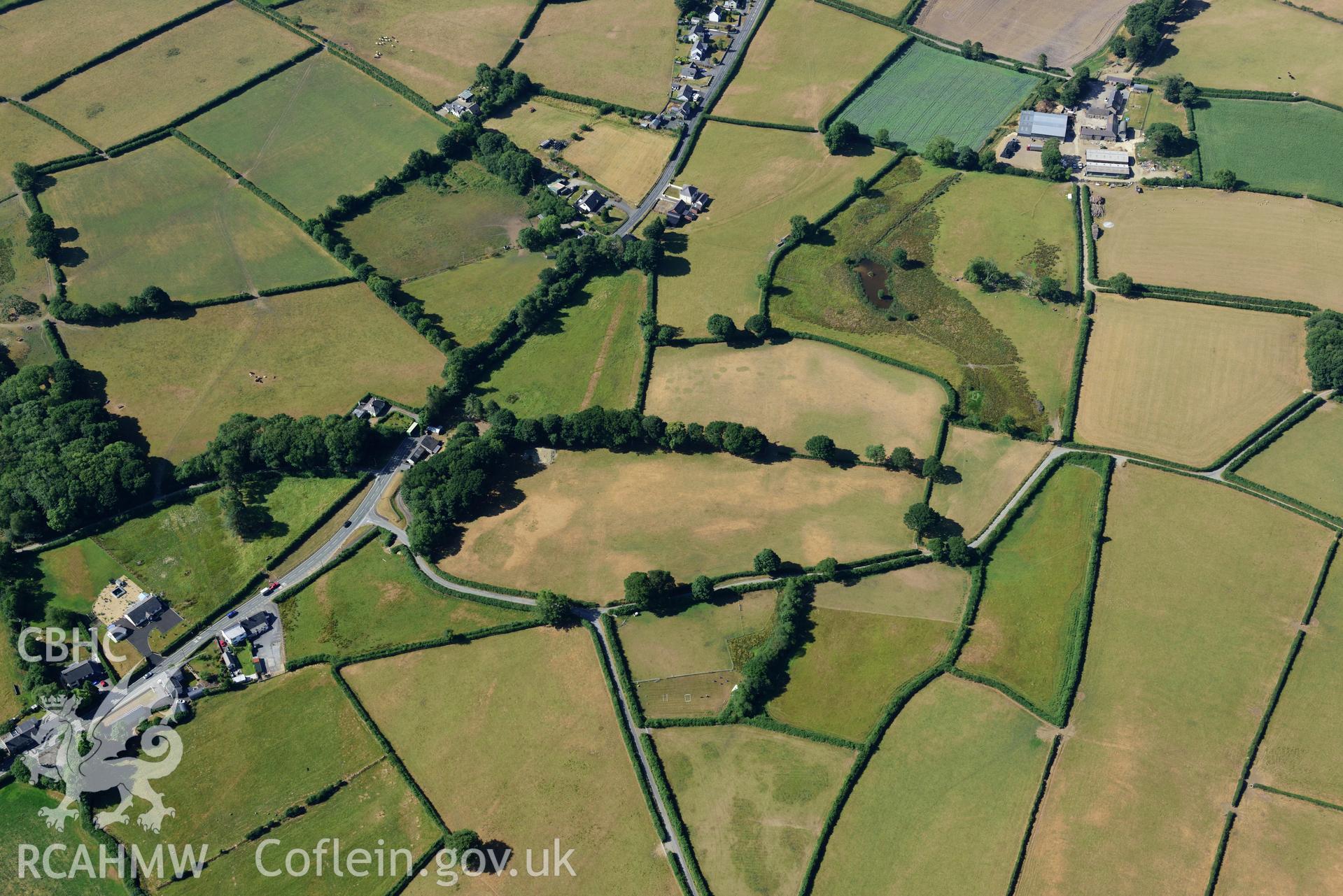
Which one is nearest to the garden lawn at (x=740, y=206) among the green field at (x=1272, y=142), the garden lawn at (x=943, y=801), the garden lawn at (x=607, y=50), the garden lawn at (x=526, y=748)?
the garden lawn at (x=607, y=50)

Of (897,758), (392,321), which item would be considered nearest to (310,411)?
(392,321)

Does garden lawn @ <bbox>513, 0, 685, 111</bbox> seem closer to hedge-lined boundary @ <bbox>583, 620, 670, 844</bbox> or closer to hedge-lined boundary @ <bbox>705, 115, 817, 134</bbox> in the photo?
hedge-lined boundary @ <bbox>705, 115, 817, 134</bbox>

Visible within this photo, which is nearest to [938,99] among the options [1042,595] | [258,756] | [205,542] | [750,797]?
[1042,595]

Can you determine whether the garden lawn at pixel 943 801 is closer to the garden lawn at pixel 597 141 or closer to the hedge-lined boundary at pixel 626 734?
the hedge-lined boundary at pixel 626 734

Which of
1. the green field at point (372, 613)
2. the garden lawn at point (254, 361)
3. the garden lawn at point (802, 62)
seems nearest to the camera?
the green field at point (372, 613)

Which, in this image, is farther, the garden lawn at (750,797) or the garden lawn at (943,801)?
the garden lawn at (750,797)

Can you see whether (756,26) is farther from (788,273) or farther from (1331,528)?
(1331,528)
